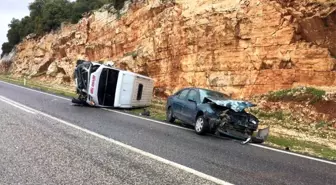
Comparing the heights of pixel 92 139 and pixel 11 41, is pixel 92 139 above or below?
below

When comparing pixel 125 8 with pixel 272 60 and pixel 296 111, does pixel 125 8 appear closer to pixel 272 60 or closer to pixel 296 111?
pixel 272 60


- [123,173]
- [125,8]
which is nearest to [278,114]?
[123,173]

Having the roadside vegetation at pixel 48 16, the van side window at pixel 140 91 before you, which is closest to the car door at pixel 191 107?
the van side window at pixel 140 91

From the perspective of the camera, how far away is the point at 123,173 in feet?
20.9

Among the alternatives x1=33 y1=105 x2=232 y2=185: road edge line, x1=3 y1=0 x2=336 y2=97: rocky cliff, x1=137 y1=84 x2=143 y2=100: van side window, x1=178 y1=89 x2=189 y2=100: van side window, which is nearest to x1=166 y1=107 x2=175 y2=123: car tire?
x1=178 y1=89 x2=189 y2=100: van side window

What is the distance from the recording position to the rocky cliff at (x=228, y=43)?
18.3 m

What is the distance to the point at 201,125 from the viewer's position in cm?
1204

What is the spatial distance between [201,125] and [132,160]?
496 centimetres

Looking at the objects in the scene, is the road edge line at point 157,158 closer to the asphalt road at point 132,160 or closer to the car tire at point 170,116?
the asphalt road at point 132,160

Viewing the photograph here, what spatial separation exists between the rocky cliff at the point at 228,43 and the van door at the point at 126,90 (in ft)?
16.6

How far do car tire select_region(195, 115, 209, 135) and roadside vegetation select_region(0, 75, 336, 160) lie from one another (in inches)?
69.7

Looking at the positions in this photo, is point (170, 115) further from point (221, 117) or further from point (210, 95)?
point (221, 117)

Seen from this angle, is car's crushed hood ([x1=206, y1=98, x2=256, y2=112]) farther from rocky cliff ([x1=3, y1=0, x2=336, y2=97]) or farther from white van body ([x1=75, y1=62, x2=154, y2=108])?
white van body ([x1=75, y1=62, x2=154, y2=108])

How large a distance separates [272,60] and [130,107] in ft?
23.6
